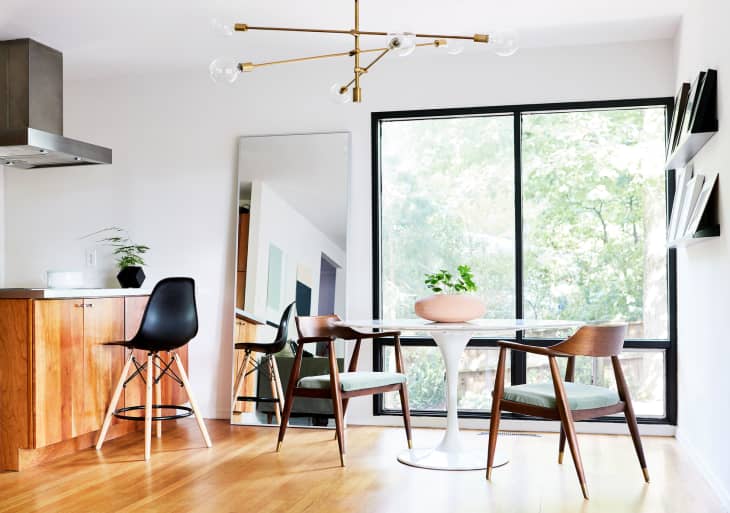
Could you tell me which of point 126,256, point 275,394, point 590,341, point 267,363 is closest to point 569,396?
point 590,341

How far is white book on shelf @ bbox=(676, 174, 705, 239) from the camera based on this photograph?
3842 mm

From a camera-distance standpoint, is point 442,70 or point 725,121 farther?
point 442,70

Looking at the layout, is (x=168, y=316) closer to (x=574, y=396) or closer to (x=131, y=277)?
(x=131, y=277)

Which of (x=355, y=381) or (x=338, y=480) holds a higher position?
(x=355, y=381)

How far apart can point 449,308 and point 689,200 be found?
1.34 metres

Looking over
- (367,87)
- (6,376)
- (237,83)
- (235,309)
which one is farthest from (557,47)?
(6,376)

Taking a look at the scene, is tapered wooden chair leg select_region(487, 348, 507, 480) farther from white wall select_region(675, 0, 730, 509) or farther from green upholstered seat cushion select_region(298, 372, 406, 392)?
white wall select_region(675, 0, 730, 509)

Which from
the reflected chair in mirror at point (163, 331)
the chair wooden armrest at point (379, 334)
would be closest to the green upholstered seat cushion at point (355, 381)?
the chair wooden armrest at point (379, 334)

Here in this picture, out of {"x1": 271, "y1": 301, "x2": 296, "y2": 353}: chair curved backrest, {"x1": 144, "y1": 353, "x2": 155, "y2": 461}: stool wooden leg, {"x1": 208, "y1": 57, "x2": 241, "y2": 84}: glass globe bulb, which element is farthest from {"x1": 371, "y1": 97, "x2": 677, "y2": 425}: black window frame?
{"x1": 208, "y1": 57, "x2": 241, "y2": 84}: glass globe bulb

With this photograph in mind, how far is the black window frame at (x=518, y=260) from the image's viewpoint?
4715mm

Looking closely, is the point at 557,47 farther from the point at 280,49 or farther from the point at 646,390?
the point at 646,390

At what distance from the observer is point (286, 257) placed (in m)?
5.17

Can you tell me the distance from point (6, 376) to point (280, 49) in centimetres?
257

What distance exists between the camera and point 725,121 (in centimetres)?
336
